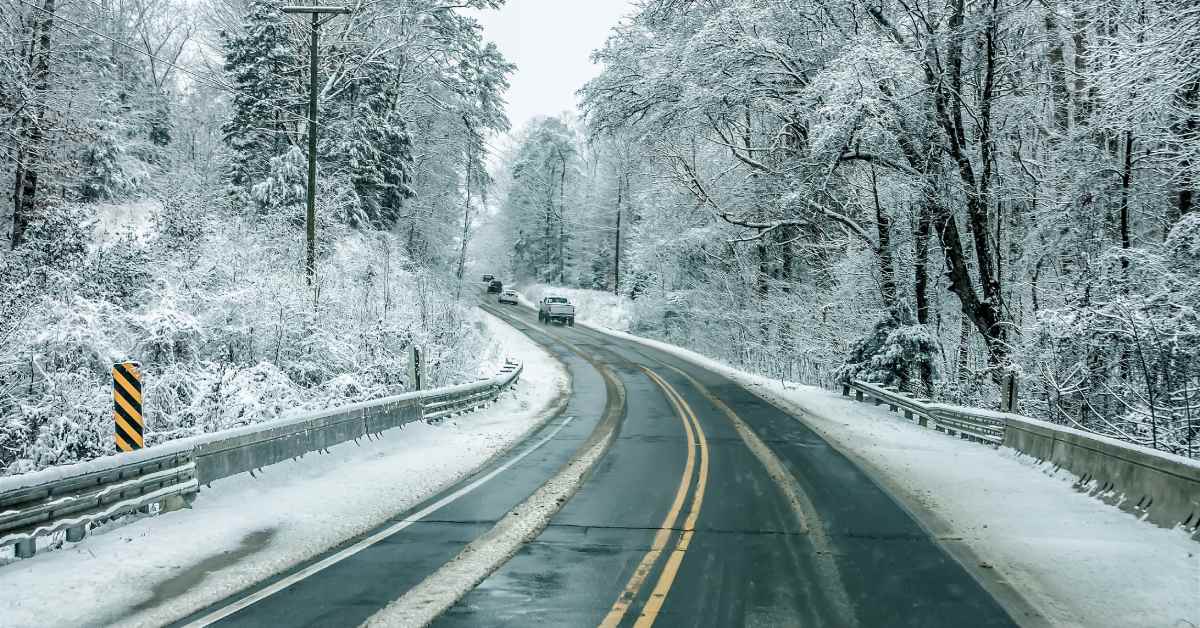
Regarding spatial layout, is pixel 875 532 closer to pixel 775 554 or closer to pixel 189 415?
pixel 775 554

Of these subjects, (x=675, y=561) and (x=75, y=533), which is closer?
(x=675, y=561)

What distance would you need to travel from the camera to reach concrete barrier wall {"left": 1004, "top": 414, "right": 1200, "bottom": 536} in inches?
299

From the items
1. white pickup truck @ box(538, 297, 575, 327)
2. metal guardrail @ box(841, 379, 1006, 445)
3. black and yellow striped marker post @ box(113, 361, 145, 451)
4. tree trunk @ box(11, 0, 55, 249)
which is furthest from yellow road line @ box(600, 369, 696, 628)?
white pickup truck @ box(538, 297, 575, 327)

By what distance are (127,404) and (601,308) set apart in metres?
53.1

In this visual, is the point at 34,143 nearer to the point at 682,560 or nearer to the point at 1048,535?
the point at 682,560

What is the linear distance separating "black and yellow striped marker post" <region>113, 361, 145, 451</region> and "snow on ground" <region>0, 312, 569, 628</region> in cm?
112

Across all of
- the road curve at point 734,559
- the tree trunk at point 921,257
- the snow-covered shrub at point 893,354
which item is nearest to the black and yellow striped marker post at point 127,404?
the road curve at point 734,559

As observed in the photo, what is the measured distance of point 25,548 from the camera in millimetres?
6570

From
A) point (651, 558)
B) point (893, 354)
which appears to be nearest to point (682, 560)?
point (651, 558)

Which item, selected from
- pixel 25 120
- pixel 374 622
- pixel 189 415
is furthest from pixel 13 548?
pixel 25 120

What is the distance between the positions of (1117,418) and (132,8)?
57452mm

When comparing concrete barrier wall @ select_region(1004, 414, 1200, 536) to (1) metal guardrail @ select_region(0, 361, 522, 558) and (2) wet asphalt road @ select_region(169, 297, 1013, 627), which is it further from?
(1) metal guardrail @ select_region(0, 361, 522, 558)

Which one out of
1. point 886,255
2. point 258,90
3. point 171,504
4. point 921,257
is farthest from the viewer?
point 258,90

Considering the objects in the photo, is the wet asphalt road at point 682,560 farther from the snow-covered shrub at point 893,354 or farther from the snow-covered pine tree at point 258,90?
the snow-covered pine tree at point 258,90
